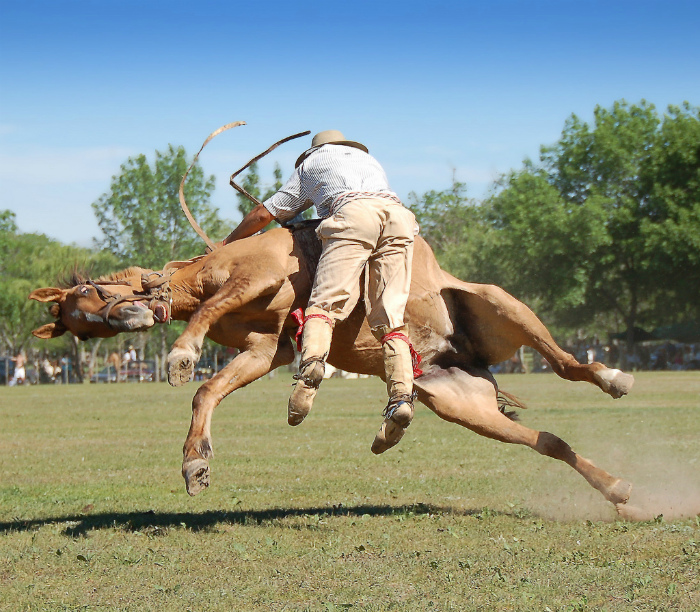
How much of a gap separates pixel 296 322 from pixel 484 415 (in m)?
1.79

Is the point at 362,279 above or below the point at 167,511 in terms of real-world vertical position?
above

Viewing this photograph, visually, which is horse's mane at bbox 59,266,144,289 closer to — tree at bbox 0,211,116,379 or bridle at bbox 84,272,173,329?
bridle at bbox 84,272,173,329

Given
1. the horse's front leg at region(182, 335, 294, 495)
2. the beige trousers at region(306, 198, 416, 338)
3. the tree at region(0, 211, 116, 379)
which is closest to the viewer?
the horse's front leg at region(182, 335, 294, 495)

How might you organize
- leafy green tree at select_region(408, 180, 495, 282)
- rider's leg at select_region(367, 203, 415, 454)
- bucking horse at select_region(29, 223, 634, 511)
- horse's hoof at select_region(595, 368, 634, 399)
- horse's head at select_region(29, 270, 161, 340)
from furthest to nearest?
leafy green tree at select_region(408, 180, 495, 282)
horse's head at select_region(29, 270, 161, 340)
bucking horse at select_region(29, 223, 634, 511)
horse's hoof at select_region(595, 368, 634, 399)
rider's leg at select_region(367, 203, 415, 454)

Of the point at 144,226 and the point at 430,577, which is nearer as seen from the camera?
the point at 430,577

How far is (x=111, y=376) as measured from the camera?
6894 cm

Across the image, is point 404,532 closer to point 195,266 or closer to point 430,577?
point 430,577

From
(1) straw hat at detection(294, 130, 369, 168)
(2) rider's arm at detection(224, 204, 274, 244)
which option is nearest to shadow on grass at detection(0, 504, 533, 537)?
(2) rider's arm at detection(224, 204, 274, 244)

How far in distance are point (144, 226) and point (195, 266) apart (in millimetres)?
56721

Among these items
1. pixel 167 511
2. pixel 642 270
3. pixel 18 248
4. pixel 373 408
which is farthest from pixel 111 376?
pixel 167 511

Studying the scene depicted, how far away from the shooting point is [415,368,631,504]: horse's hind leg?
7380mm

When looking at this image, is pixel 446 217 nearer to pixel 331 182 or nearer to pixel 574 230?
pixel 574 230

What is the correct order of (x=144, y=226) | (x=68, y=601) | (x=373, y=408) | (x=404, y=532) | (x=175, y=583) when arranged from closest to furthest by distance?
1. (x=68, y=601)
2. (x=175, y=583)
3. (x=404, y=532)
4. (x=373, y=408)
5. (x=144, y=226)

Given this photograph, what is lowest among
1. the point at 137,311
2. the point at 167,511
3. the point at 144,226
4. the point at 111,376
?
the point at 111,376
